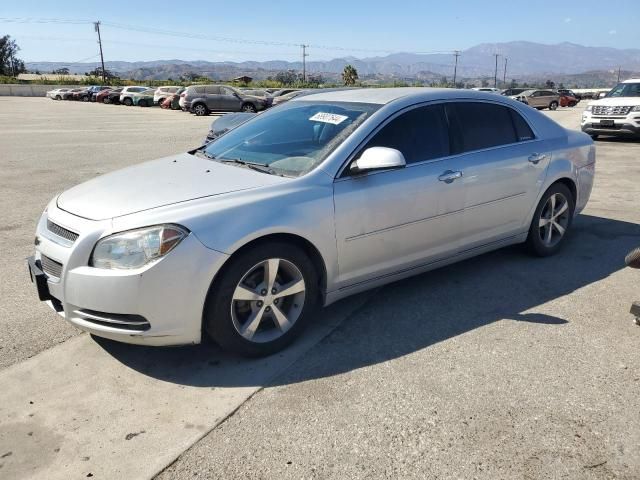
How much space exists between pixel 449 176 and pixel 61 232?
8.77ft

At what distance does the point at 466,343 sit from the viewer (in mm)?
3453

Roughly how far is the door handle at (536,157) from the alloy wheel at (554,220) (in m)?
0.42

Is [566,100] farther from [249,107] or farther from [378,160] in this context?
[378,160]

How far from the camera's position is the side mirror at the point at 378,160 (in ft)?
11.1

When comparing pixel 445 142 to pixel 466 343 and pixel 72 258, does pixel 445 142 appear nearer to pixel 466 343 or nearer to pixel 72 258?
pixel 466 343

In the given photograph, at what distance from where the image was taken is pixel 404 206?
3734 mm

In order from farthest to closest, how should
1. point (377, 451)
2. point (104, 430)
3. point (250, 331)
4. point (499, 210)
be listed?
point (499, 210)
point (250, 331)
point (104, 430)
point (377, 451)

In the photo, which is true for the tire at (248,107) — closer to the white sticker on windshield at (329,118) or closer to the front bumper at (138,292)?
the white sticker on windshield at (329,118)

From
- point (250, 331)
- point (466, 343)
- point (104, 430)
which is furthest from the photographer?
point (466, 343)

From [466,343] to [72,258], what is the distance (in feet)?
8.00

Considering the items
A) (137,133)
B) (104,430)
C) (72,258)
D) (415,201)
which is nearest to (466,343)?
(415,201)

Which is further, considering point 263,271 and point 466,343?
point 466,343

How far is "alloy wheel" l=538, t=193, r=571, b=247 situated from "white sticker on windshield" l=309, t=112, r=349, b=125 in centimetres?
225

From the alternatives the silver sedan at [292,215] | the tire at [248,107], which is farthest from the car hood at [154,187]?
the tire at [248,107]
